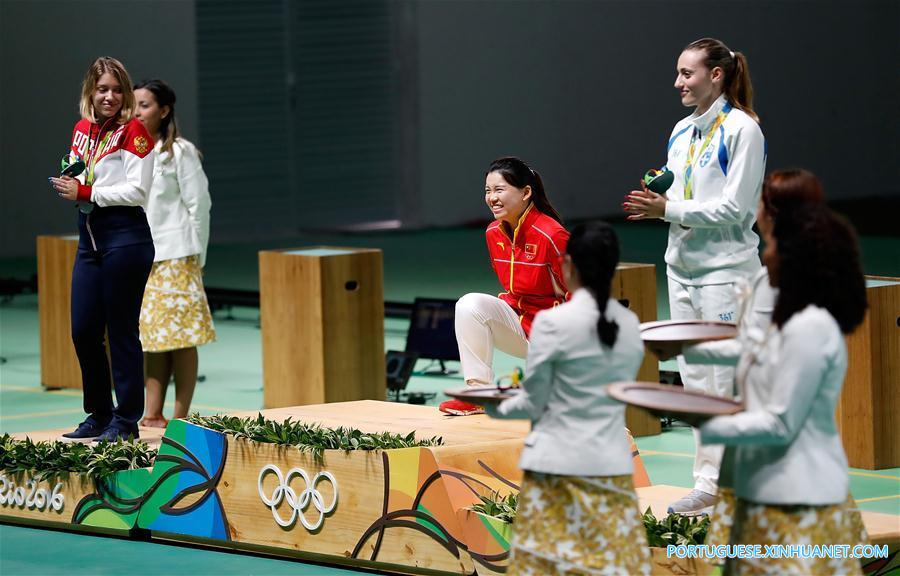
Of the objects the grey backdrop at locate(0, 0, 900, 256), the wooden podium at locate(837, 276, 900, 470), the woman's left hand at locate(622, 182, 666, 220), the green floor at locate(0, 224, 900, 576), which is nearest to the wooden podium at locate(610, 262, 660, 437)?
the green floor at locate(0, 224, 900, 576)

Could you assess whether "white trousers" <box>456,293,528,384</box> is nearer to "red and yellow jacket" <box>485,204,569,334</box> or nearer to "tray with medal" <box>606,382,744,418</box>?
"red and yellow jacket" <box>485,204,569,334</box>

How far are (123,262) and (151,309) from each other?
5.14 ft

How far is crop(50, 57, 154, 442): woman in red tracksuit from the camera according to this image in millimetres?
6527

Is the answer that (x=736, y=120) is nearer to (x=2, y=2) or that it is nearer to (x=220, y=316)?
(x=220, y=316)

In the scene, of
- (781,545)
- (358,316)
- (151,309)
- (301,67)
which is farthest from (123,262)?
(301,67)

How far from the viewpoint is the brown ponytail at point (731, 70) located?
5559 millimetres

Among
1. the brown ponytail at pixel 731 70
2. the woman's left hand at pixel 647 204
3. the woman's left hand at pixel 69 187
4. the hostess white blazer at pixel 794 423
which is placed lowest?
the hostess white blazer at pixel 794 423

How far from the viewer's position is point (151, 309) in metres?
8.11

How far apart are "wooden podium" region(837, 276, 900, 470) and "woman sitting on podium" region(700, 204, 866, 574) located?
3.53 m

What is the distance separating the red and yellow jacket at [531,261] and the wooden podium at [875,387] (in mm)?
1594

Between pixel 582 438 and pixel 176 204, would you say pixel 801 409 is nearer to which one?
pixel 582 438

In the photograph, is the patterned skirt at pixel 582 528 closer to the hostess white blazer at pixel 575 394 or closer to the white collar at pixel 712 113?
the hostess white blazer at pixel 575 394

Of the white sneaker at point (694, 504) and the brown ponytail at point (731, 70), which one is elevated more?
the brown ponytail at point (731, 70)

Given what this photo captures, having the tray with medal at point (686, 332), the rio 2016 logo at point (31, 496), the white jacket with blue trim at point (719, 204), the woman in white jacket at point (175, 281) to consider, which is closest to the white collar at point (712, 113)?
the white jacket with blue trim at point (719, 204)
